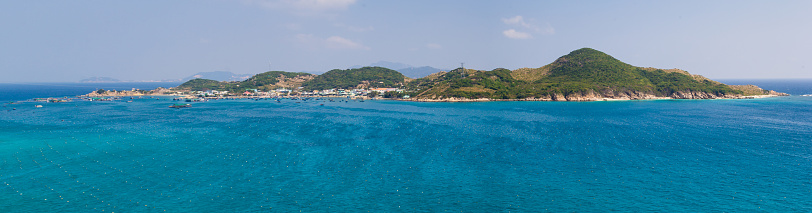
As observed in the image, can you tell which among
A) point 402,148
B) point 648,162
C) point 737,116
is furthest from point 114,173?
point 737,116

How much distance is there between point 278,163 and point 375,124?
1702 inches

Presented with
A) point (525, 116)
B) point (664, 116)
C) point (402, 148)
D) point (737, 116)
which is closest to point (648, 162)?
point (402, 148)

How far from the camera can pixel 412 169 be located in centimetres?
4969

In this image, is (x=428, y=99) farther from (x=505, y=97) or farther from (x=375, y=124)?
(x=375, y=124)

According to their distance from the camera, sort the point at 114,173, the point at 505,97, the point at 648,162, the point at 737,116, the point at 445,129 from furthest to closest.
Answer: the point at 505,97, the point at 737,116, the point at 445,129, the point at 648,162, the point at 114,173

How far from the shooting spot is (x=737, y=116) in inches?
4043

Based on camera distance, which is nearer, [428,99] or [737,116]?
[737,116]

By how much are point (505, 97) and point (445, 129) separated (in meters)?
106

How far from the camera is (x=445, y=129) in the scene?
84.9m

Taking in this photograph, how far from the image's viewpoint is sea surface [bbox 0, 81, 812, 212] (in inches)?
1476

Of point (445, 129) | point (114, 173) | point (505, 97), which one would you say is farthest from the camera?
point (505, 97)

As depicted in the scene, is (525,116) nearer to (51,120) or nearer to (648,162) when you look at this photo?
(648,162)

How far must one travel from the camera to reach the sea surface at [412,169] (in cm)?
3750

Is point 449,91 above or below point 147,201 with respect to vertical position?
above
